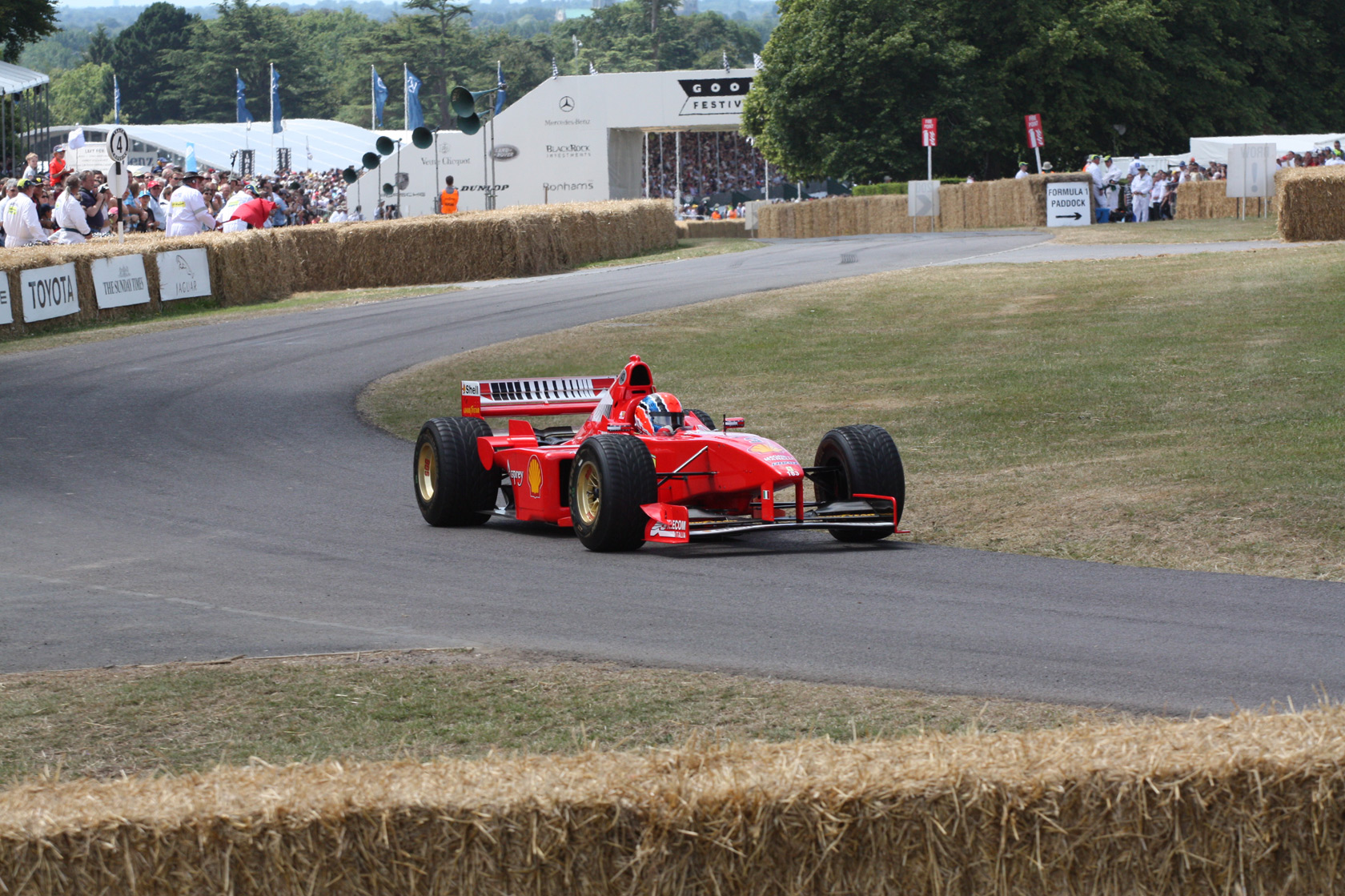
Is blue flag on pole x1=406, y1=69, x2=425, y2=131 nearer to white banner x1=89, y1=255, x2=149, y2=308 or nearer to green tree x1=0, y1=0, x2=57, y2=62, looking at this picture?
green tree x1=0, y1=0, x2=57, y2=62

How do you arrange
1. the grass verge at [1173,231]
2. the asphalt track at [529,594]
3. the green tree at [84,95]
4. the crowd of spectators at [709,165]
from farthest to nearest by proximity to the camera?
the green tree at [84,95] < the crowd of spectators at [709,165] < the grass verge at [1173,231] < the asphalt track at [529,594]

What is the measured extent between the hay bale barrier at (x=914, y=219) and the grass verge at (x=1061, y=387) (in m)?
16.5

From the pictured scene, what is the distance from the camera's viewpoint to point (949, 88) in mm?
52781

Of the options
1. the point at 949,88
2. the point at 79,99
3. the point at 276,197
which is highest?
the point at 79,99

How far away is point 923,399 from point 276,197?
2258 centimetres

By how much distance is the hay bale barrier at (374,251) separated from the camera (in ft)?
82.2

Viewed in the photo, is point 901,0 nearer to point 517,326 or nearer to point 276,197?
point 276,197

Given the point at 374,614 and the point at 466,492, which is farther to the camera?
the point at 466,492

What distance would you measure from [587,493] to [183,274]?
1970 cm

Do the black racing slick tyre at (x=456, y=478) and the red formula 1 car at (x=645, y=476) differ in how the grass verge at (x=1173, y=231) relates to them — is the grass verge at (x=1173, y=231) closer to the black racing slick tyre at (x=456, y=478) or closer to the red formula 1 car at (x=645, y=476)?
the red formula 1 car at (x=645, y=476)

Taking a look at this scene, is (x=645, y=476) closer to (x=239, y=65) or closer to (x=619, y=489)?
(x=619, y=489)

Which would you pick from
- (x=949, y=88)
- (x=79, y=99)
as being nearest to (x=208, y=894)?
(x=949, y=88)

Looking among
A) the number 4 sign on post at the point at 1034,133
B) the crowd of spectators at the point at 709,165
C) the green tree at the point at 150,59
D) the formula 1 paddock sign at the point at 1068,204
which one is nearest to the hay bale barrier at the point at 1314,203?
the formula 1 paddock sign at the point at 1068,204

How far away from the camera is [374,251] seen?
32.1 m
